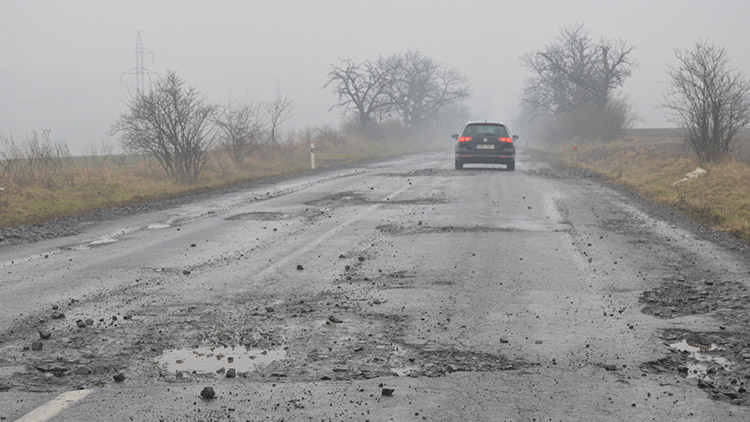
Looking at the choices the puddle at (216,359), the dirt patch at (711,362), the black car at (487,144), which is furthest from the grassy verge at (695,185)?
the puddle at (216,359)

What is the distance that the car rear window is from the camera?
2419 cm

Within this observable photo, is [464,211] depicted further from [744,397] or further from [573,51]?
Answer: [573,51]

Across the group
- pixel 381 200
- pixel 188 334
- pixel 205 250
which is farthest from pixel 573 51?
pixel 188 334

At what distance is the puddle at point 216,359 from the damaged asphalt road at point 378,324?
2 cm

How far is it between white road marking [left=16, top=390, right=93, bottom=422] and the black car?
21.4 metres

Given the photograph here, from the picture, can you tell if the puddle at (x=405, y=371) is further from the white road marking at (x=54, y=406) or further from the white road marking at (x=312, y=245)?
the white road marking at (x=312, y=245)

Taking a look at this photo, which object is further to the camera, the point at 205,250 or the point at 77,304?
the point at 205,250

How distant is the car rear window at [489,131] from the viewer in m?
24.2

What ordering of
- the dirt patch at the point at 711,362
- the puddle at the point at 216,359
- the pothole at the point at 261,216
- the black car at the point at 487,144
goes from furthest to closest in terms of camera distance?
the black car at the point at 487,144 → the pothole at the point at 261,216 → the puddle at the point at 216,359 → the dirt patch at the point at 711,362

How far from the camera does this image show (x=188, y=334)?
489 cm

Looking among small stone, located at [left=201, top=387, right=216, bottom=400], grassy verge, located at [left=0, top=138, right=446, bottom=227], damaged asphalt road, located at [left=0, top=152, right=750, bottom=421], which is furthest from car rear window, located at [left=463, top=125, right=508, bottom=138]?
small stone, located at [left=201, top=387, right=216, bottom=400]

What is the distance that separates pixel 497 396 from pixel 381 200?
10.8 metres

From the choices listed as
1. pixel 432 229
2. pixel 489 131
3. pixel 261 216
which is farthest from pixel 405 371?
pixel 489 131

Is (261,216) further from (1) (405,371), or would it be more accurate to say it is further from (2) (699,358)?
(2) (699,358)
